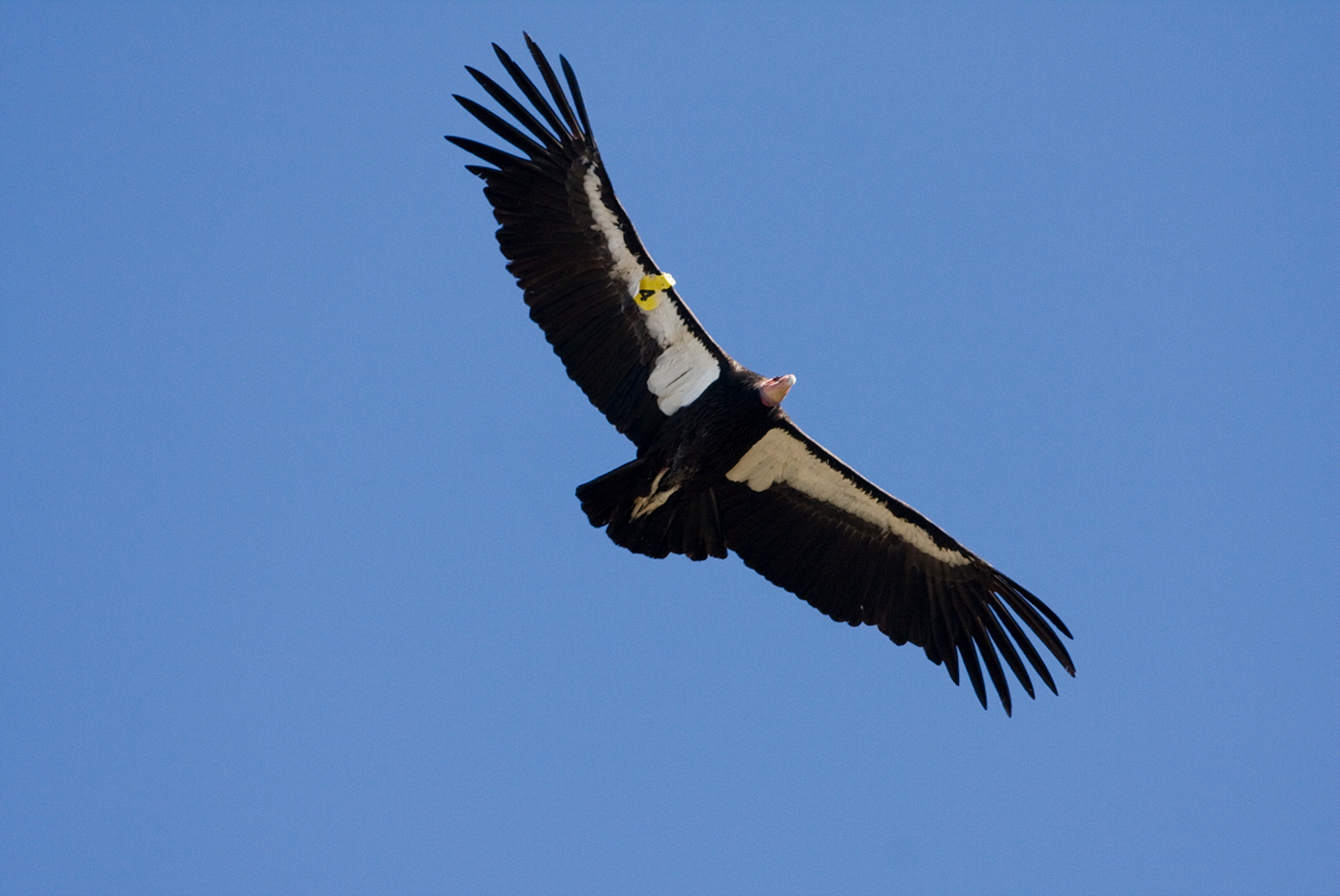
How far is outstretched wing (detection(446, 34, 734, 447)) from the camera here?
38.1ft

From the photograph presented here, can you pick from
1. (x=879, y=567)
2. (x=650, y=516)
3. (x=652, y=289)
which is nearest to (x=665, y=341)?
(x=652, y=289)

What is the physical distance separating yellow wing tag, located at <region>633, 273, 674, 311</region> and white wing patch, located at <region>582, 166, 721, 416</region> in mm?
25

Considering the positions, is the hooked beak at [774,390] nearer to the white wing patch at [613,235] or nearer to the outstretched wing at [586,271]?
the outstretched wing at [586,271]

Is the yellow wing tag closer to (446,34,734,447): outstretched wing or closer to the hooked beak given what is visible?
(446,34,734,447): outstretched wing

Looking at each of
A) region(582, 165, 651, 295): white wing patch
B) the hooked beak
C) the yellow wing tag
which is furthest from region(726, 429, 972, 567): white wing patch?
region(582, 165, 651, 295): white wing patch

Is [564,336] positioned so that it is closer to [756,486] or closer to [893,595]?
[756,486]

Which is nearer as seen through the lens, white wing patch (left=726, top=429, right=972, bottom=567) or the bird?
the bird

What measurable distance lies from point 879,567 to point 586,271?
4274mm

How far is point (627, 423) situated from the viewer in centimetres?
1225

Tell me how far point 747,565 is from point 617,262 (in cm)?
336

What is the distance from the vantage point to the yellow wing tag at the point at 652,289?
11.8m

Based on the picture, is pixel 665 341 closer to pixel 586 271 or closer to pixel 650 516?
pixel 586 271

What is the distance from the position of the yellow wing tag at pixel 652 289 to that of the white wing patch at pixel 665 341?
1.0 inches

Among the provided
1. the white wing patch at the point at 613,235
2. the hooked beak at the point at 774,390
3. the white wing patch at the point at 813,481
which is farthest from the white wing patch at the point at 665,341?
the white wing patch at the point at 813,481
